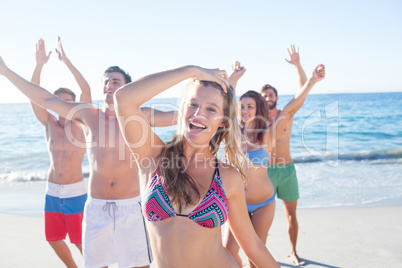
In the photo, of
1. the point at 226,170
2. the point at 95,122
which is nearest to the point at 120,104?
the point at 226,170

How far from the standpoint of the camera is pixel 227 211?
1911mm

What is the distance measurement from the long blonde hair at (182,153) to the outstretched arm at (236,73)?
1.44 metres

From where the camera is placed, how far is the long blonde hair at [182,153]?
6.24ft

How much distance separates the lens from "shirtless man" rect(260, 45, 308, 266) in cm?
471

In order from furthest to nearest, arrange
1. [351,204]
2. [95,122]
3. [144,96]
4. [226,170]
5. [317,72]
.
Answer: [351,204] < [317,72] < [95,122] < [226,170] < [144,96]

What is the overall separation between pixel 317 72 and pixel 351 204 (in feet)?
14.5

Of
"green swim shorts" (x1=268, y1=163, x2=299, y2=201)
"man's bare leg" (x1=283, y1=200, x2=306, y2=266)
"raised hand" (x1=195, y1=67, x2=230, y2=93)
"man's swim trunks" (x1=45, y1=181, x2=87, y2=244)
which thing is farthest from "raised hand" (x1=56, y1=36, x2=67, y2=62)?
"man's bare leg" (x1=283, y1=200, x2=306, y2=266)

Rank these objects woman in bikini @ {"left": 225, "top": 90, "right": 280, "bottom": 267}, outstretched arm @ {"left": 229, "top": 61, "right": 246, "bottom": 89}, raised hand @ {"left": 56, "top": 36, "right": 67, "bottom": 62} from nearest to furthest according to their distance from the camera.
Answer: woman in bikini @ {"left": 225, "top": 90, "right": 280, "bottom": 267} < outstretched arm @ {"left": 229, "top": 61, "right": 246, "bottom": 89} < raised hand @ {"left": 56, "top": 36, "right": 67, "bottom": 62}

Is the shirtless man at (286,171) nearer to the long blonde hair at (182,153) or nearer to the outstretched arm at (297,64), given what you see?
the outstretched arm at (297,64)

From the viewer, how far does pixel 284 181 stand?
487cm

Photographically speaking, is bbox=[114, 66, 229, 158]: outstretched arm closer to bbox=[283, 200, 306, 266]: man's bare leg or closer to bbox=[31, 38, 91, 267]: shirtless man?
bbox=[31, 38, 91, 267]: shirtless man

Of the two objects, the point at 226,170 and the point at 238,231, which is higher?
the point at 226,170

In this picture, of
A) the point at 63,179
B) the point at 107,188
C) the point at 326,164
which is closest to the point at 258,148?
the point at 107,188

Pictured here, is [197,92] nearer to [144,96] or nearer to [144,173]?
[144,96]
